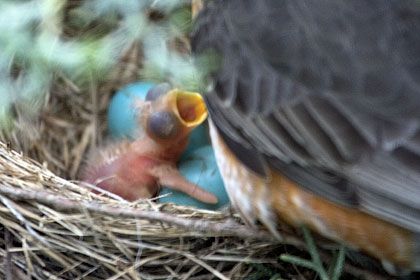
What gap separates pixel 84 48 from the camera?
0.80 m

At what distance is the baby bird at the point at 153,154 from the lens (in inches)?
99.3

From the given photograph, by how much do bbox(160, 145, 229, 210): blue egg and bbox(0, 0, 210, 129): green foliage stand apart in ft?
5.36

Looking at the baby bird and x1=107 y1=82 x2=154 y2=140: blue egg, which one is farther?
x1=107 y1=82 x2=154 y2=140: blue egg

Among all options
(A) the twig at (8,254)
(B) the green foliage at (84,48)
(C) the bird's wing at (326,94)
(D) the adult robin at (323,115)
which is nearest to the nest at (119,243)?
(A) the twig at (8,254)

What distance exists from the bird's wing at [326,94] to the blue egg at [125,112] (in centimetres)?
89

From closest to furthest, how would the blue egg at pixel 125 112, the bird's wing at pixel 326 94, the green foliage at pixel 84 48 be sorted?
the green foliage at pixel 84 48 → the bird's wing at pixel 326 94 → the blue egg at pixel 125 112

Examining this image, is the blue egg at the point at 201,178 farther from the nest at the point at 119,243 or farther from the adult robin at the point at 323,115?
the adult robin at the point at 323,115

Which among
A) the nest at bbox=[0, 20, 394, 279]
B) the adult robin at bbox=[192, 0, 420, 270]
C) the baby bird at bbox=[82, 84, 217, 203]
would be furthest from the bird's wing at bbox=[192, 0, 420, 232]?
the baby bird at bbox=[82, 84, 217, 203]

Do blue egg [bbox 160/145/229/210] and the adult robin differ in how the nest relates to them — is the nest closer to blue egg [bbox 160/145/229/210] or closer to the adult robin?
the adult robin

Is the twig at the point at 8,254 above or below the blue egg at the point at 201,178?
below

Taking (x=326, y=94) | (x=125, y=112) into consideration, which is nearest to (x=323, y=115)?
(x=326, y=94)

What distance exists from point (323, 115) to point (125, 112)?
1.29 m

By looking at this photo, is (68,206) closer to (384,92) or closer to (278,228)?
(278,228)

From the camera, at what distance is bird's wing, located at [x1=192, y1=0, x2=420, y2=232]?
1665 mm
